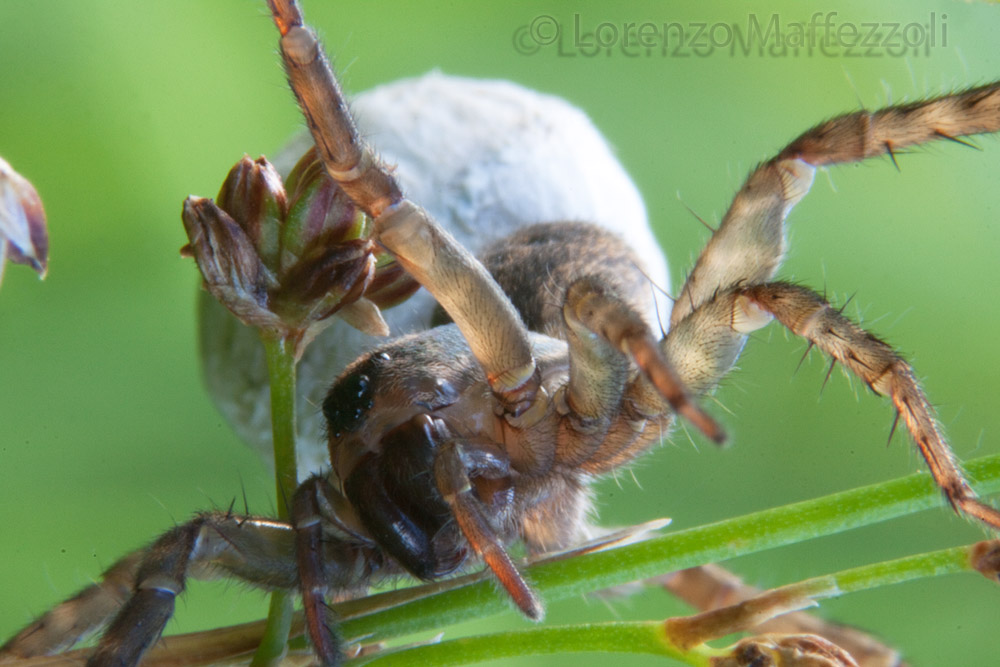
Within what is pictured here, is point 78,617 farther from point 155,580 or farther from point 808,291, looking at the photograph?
point 808,291

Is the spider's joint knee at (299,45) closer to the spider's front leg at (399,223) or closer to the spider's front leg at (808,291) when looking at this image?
the spider's front leg at (399,223)

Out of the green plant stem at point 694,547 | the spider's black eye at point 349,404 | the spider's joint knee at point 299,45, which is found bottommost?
the green plant stem at point 694,547

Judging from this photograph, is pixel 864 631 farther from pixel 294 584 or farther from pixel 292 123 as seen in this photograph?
pixel 292 123

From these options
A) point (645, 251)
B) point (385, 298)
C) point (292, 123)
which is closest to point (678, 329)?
point (385, 298)

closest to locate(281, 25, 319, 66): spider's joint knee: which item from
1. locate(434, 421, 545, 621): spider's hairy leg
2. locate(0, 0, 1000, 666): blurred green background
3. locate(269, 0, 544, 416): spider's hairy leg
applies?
locate(269, 0, 544, 416): spider's hairy leg

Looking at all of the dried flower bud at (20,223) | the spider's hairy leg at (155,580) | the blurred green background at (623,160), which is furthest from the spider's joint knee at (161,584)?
the blurred green background at (623,160)
